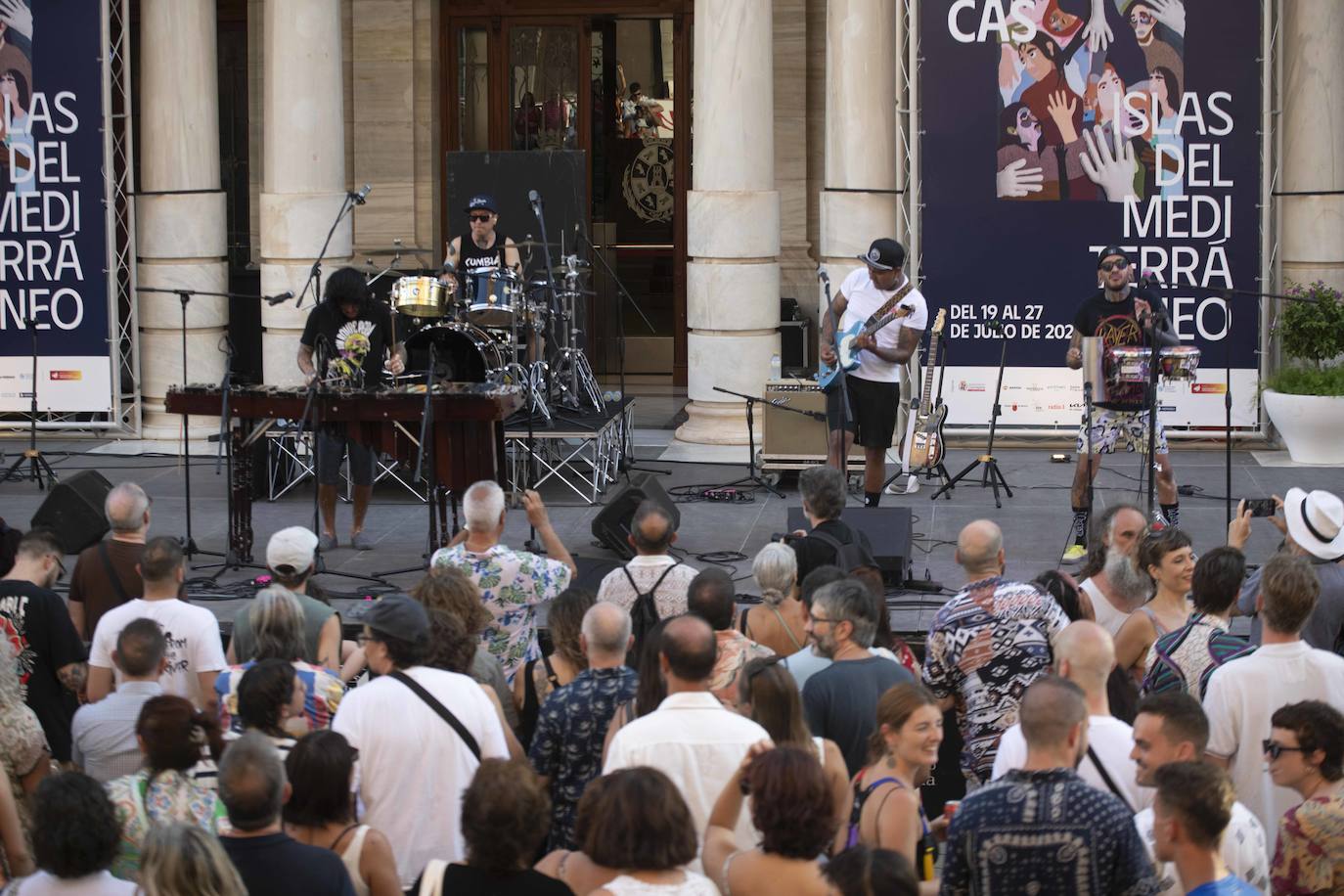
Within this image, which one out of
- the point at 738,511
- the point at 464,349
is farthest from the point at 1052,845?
the point at 464,349

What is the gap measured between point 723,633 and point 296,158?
32.3 ft

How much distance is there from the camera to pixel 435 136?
18.6 m

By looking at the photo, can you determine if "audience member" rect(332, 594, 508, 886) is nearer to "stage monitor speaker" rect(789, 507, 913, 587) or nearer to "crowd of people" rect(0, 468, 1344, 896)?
"crowd of people" rect(0, 468, 1344, 896)

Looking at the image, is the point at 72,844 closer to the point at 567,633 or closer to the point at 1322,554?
the point at 567,633

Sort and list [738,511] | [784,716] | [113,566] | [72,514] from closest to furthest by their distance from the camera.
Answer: [784,716] < [113,566] < [72,514] < [738,511]

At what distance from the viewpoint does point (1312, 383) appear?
14.4m

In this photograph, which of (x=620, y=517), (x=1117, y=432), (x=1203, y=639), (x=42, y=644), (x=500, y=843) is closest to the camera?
(x=500, y=843)

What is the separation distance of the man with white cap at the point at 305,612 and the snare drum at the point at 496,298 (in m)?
7.04

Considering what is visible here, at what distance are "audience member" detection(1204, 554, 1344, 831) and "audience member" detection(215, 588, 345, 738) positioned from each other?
271cm

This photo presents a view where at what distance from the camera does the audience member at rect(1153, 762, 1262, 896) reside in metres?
4.59

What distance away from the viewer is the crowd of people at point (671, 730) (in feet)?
15.3

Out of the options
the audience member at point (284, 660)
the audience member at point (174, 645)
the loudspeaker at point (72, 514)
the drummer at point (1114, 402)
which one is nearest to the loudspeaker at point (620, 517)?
the drummer at point (1114, 402)

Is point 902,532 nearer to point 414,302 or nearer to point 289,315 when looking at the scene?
point 414,302

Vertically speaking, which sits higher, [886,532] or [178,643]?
[178,643]
